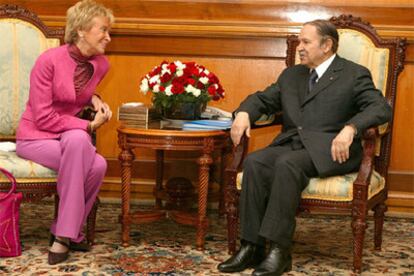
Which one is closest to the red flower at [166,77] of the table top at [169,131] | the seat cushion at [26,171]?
the table top at [169,131]

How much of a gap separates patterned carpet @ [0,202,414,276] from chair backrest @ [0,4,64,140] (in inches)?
28.1

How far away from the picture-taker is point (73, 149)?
3.60 meters

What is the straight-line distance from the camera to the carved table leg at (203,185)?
3.85 metres

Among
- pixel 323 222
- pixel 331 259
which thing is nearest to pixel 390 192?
pixel 323 222

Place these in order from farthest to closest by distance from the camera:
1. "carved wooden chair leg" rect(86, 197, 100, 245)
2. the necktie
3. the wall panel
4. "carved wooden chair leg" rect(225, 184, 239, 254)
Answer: the wall panel
"carved wooden chair leg" rect(86, 197, 100, 245)
the necktie
"carved wooden chair leg" rect(225, 184, 239, 254)

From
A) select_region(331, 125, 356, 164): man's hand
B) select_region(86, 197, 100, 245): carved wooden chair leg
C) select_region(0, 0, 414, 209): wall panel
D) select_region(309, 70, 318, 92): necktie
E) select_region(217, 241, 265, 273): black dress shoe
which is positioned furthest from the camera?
select_region(0, 0, 414, 209): wall panel

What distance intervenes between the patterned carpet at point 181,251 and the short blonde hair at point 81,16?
1.16 m

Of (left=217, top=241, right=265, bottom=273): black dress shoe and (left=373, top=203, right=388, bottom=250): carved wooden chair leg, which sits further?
(left=373, top=203, right=388, bottom=250): carved wooden chair leg

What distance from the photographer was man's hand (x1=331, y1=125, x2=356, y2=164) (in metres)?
3.43

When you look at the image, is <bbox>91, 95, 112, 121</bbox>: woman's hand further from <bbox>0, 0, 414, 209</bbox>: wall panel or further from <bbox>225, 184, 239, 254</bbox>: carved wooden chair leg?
<bbox>0, 0, 414, 209</bbox>: wall panel

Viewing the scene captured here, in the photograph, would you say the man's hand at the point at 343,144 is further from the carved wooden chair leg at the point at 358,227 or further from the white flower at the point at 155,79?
the white flower at the point at 155,79

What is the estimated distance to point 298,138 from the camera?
374 cm

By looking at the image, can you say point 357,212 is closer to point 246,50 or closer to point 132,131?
point 132,131

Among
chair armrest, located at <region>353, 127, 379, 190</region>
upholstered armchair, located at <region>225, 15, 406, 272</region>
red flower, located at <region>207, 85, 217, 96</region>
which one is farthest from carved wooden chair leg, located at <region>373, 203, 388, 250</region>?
red flower, located at <region>207, 85, 217, 96</region>
